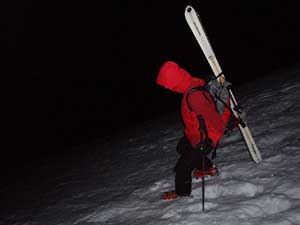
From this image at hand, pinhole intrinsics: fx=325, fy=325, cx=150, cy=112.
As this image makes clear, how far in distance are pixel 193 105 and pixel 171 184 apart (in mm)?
1915

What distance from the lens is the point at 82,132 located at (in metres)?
22.1

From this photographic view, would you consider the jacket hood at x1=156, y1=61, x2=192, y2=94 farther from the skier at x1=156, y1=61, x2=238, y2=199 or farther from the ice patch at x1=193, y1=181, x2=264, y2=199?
the ice patch at x1=193, y1=181, x2=264, y2=199

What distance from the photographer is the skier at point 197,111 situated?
4.30 meters

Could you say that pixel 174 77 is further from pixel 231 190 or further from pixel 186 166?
pixel 231 190

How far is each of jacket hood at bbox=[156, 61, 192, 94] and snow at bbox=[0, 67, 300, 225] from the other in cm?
163

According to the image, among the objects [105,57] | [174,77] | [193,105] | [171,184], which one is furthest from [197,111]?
[105,57]

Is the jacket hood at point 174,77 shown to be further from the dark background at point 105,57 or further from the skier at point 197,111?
the dark background at point 105,57

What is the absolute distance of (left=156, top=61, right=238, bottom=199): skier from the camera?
430 cm

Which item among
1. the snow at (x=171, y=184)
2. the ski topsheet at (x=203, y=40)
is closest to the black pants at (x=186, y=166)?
the snow at (x=171, y=184)

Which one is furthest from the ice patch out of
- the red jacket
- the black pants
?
the red jacket

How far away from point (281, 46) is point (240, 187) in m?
23.8

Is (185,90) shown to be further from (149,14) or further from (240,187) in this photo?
(149,14)

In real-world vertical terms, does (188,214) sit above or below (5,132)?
below

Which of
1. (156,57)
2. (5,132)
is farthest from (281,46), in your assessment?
(5,132)
